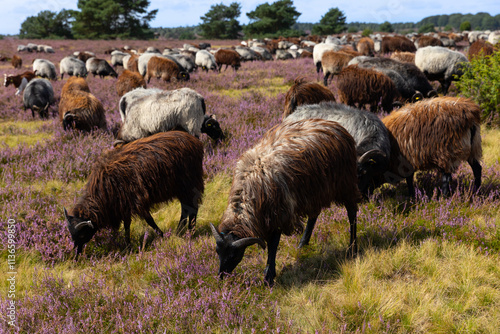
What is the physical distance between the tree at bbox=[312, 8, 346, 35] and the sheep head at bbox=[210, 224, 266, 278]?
218 ft

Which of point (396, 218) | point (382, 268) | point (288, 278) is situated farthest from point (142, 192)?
point (396, 218)

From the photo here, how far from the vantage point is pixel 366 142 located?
4.65 m

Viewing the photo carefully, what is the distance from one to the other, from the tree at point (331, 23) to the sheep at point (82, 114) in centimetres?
6163

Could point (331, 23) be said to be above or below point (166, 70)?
above

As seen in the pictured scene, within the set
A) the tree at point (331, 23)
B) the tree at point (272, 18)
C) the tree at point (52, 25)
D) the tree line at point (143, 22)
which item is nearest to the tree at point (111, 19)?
the tree line at point (143, 22)

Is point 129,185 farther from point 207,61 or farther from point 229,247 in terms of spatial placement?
point 207,61

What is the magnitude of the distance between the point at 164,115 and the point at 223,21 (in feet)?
218

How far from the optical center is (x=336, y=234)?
4.09 m

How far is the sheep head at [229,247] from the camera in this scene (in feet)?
9.74

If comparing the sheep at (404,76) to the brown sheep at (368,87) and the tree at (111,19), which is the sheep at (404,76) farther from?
the tree at (111,19)

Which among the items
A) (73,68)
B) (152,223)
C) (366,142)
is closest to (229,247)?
(152,223)

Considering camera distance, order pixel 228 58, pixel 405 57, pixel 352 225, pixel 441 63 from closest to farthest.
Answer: pixel 352 225 → pixel 441 63 → pixel 405 57 → pixel 228 58

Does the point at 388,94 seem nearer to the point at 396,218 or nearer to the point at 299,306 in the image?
the point at 396,218

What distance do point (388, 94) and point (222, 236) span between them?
7.47 m
